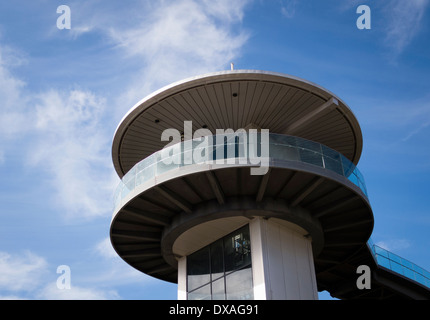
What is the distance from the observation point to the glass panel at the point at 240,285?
59.0ft

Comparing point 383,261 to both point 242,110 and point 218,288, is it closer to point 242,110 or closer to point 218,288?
point 218,288

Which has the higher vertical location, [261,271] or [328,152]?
[328,152]

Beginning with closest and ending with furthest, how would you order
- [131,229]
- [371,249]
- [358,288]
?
[131,229], [371,249], [358,288]

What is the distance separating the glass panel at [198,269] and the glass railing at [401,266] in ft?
27.8

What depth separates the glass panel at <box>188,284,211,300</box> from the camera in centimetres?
1927

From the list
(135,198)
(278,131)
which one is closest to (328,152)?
(278,131)

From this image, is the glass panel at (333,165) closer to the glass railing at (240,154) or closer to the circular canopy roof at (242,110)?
the glass railing at (240,154)

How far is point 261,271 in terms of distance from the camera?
18.1m

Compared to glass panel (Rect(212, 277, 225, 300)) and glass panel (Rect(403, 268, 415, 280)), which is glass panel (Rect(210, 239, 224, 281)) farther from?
glass panel (Rect(403, 268, 415, 280))

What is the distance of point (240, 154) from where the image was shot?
1705 centimetres

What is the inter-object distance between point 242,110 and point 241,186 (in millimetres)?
3283

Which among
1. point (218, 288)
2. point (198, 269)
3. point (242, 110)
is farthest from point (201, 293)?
point (242, 110)

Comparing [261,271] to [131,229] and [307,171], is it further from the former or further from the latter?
[131,229]
